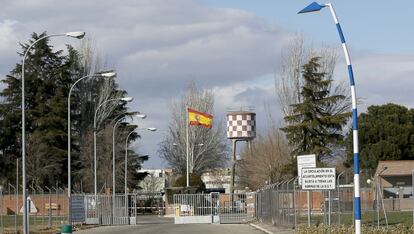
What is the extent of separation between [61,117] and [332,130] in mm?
29975

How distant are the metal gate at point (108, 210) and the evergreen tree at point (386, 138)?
110 feet

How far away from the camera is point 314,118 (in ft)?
222

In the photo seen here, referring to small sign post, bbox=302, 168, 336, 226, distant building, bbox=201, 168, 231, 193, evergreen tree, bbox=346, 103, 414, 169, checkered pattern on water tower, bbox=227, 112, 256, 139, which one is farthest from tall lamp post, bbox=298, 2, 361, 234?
distant building, bbox=201, 168, 231, 193

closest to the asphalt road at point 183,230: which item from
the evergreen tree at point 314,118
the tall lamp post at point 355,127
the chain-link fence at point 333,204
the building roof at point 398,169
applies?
the chain-link fence at point 333,204

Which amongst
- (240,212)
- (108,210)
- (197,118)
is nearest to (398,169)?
(240,212)

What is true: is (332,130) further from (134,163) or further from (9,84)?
(9,84)

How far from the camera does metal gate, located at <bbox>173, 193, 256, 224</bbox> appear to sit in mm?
54719

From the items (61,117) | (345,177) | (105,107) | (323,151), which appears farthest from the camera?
(105,107)

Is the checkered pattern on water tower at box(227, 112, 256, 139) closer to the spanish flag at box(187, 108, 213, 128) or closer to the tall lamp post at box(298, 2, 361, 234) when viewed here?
the spanish flag at box(187, 108, 213, 128)

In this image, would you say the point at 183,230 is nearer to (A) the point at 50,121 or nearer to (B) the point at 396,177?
(B) the point at 396,177

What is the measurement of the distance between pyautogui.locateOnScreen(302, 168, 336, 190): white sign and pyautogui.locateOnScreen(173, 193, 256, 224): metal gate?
26538mm

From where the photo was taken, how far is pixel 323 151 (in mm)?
68812

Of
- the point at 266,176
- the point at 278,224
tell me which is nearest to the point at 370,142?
the point at 266,176

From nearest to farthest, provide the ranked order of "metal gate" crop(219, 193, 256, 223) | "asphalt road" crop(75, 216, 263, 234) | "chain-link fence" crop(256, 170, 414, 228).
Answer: "chain-link fence" crop(256, 170, 414, 228), "asphalt road" crop(75, 216, 263, 234), "metal gate" crop(219, 193, 256, 223)
